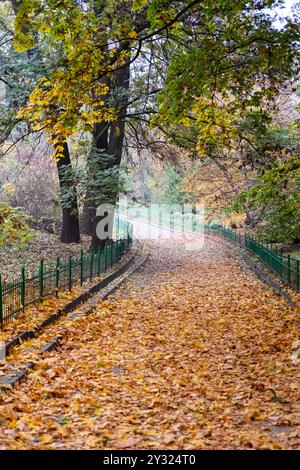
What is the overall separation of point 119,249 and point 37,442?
20.0 metres

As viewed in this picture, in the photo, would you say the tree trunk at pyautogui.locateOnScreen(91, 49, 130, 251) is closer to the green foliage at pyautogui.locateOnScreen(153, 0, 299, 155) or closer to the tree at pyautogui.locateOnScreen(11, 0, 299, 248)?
the tree at pyautogui.locateOnScreen(11, 0, 299, 248)

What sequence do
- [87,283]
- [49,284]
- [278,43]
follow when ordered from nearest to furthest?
→ 1. [278,43]
2. [49,284]
3. [87,283]

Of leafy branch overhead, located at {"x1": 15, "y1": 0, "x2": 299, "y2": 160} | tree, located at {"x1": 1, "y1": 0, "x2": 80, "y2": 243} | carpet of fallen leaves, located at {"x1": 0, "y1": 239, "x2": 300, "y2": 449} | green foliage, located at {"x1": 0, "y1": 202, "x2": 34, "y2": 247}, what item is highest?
tree, located at {"x1": 1, "y1": 0, "x2": 80, "y2": 243}

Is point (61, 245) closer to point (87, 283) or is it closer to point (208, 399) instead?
point (87, 283)

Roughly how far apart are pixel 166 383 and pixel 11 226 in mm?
4329

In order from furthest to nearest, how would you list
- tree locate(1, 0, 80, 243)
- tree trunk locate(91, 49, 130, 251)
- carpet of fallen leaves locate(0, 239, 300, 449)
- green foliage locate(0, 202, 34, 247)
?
tree trunk locate(91, 49, 130, 251), tree locate(1, 0, 80, 243), green foliage locate(0, 202, 34, 247), carpet of fallen leaves locate(0, 239, 300, 449)

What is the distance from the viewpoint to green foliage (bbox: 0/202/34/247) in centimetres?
990

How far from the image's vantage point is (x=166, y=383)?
8.23 metres

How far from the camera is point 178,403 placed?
7.23m

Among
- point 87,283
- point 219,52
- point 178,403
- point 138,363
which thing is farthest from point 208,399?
point 87,283

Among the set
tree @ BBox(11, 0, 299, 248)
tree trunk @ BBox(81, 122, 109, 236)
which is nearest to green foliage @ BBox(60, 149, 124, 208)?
tree trunk @ BBox(81, 122, 109, 236)

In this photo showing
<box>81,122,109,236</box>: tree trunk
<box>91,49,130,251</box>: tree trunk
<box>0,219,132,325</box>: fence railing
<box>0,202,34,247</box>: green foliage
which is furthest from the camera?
<box>81,122,109,236</box>: tree trunk

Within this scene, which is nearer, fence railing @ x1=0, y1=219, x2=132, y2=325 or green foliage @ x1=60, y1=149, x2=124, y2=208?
fence railing @ x1=0, y1=219, x2=132, y2=325

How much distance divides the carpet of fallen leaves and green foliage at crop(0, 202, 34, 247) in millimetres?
2358
